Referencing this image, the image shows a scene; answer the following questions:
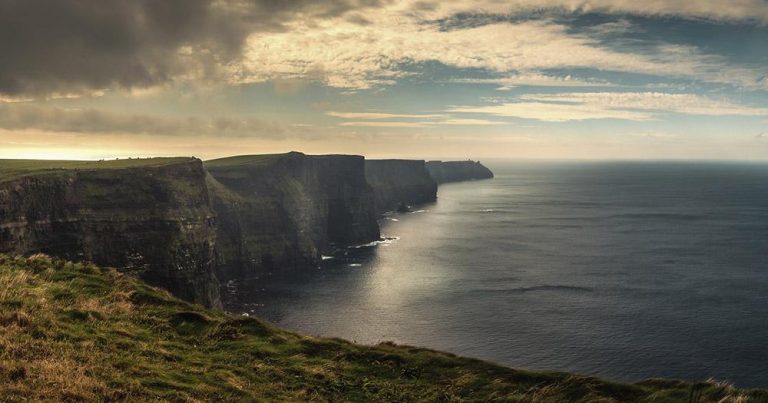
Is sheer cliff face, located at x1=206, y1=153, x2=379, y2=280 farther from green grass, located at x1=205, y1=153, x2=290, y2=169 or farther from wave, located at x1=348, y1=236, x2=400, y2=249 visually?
wave, located at x1=348, y1=236, x2=400, y2=249

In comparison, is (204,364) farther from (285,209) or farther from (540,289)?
(285,209)

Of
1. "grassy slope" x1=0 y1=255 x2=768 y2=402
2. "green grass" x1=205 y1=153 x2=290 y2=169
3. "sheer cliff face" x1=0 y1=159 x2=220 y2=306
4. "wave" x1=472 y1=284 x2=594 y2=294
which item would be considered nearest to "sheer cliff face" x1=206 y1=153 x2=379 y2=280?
"green grass" x1=205 y1=153 x2=290 y2=169

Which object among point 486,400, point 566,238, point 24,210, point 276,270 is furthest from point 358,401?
point 566,238

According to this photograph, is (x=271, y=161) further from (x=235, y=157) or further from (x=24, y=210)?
(x=24, y=210)

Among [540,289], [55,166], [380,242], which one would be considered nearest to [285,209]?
[380,242]

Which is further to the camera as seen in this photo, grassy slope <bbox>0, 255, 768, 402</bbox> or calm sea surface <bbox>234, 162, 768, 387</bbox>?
calm sea surface <bbox>234, 162, 768, 387</bbox>
